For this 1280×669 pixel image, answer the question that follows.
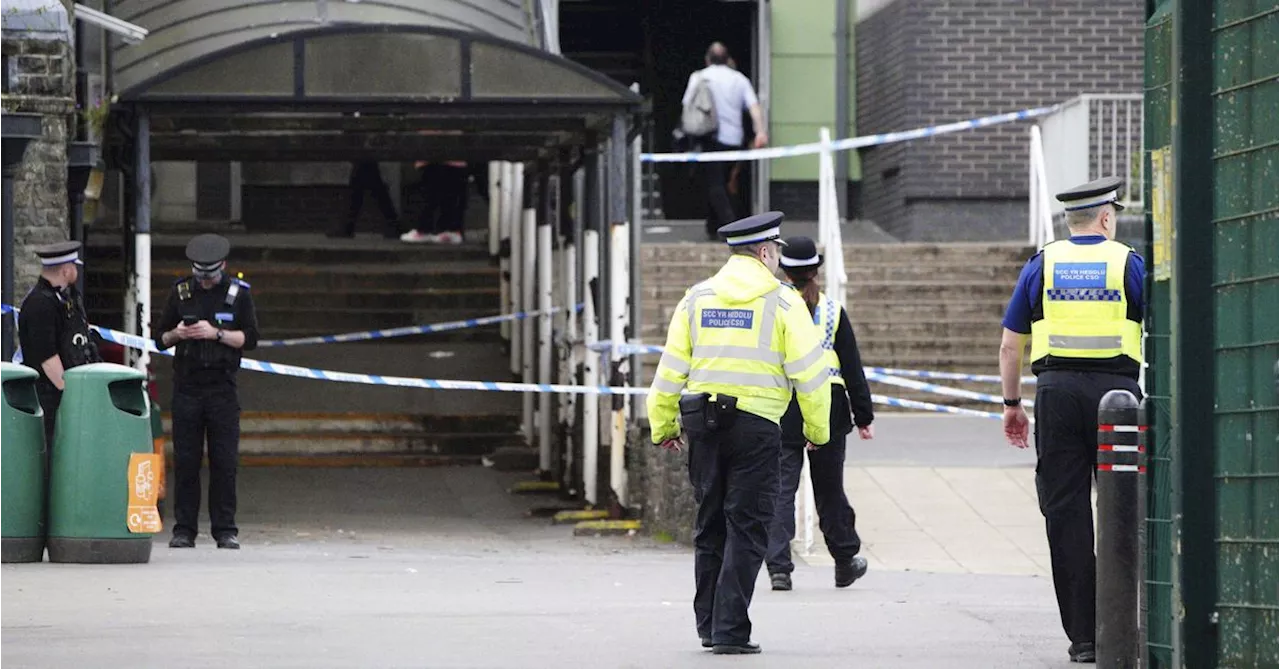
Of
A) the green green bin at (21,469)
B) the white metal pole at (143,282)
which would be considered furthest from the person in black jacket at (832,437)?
the white metal pole at (143,282)

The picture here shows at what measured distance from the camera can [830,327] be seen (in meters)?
10.9

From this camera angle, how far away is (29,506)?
37.4ft

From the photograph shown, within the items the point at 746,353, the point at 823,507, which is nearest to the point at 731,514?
Result: the point at 746,353

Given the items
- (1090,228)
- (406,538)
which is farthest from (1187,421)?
(406,538)

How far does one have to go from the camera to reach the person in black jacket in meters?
10.8

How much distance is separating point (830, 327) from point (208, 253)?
3.95 metres

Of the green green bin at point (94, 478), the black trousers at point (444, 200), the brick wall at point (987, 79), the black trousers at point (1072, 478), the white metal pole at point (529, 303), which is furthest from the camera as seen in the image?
the black trousers at point (444, 200)

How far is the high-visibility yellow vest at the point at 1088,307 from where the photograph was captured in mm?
8148

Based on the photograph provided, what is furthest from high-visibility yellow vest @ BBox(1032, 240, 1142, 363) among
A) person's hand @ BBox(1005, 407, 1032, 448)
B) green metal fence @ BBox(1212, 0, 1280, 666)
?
green metal fence @ BBox(1212, 0, 1280, 666)

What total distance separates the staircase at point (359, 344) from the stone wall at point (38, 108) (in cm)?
450

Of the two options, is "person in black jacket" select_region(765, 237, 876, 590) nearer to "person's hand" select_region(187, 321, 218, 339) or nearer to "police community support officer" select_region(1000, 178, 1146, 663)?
"police community support officer" select_region(1000, 178, 1146, 663)

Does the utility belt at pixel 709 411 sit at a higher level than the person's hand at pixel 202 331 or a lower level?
lower

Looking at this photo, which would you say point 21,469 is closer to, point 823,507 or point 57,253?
point 57,253

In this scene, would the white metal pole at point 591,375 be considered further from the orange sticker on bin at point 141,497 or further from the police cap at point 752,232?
the police cap at point 752,232
